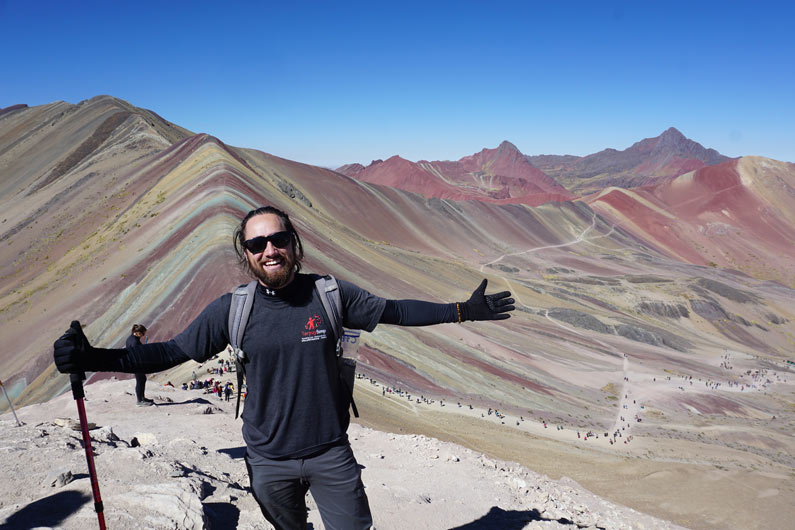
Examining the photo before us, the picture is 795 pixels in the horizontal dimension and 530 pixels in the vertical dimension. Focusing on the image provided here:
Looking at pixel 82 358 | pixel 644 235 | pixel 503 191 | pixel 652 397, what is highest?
pixel 503 191

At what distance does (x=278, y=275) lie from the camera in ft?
9.02

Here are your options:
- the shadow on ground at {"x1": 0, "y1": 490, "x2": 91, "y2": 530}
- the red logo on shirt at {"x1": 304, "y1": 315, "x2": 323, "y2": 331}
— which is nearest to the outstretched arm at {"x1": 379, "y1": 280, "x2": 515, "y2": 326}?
the red logo on shirt at {"x1": 304, "y1": 315, "x2": 323, "y2": 331}

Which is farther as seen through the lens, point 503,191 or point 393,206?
point 503,191

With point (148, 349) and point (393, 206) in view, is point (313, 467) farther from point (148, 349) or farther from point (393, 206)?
point (393, 206)

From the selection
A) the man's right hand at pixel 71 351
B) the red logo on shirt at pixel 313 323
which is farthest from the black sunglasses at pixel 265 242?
the man's right hand at pixel 71 351

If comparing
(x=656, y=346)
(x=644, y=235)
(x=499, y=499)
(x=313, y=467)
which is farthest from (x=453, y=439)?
(x=644, y=235)

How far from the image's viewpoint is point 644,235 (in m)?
102

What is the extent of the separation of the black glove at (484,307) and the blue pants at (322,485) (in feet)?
3.79

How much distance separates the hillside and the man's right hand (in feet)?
35.3

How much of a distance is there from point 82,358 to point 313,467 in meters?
1.40

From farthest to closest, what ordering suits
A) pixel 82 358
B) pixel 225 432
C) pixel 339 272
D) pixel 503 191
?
pixel 503 191, pixel 339 272, pixel 225 432, pixel 82 358

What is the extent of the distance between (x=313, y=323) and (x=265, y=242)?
1.82ft

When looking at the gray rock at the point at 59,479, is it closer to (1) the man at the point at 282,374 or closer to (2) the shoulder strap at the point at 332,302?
(1) the man at the point at 282,374

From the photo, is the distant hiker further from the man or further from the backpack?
the backpack
